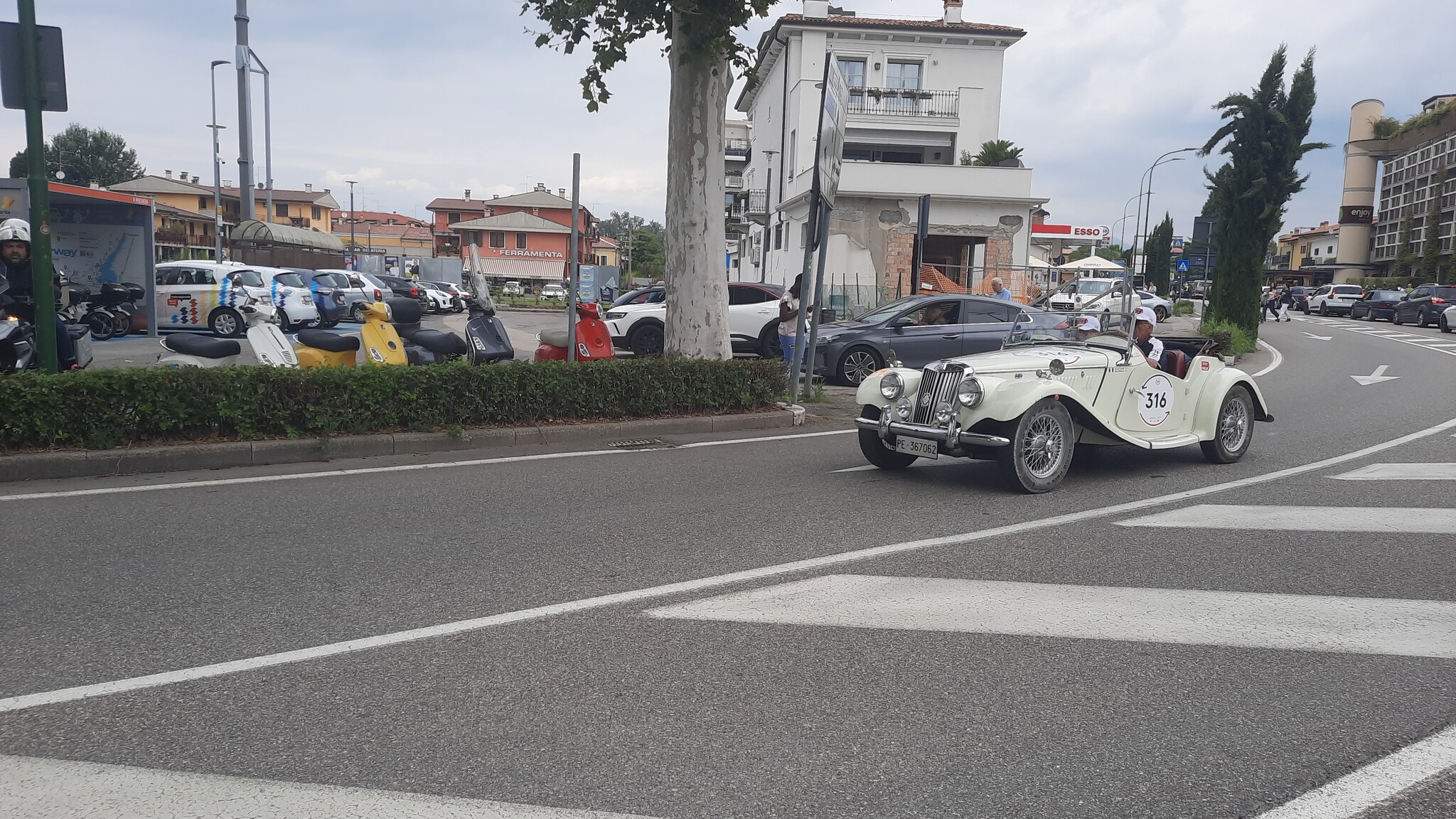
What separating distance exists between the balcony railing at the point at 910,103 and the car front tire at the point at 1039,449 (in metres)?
32.9

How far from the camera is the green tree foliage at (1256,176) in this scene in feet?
83.5

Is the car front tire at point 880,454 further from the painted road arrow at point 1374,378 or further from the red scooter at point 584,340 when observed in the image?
the painted road arrow at point 1374,378

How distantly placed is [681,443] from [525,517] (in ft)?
11.1

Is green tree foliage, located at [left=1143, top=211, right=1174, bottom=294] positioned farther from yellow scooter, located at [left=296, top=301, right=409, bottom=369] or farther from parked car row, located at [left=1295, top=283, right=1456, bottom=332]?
yellow scooter, located at [left=296, top=301, right=409, bottom=369]

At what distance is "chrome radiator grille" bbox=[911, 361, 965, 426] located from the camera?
741 cm

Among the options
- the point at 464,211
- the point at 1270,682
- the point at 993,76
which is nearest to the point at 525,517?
the point at 1270,682

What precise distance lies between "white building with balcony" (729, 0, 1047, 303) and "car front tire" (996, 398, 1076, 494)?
2448 centimetres

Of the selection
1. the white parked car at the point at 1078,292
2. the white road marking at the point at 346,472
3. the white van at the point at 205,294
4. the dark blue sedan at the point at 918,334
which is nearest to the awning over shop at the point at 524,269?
the white parked car at the point at 1078,292

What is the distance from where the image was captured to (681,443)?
968 centimetres

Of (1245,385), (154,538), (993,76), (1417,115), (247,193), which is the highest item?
(1417,115)

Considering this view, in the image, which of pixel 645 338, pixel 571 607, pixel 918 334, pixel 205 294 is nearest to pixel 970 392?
pixel 571 607

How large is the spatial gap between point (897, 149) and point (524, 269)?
42.4 meters

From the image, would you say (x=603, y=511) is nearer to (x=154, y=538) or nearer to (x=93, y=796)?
(x=154, y=538)

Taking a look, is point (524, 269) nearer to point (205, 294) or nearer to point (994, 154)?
point (994, 154)
